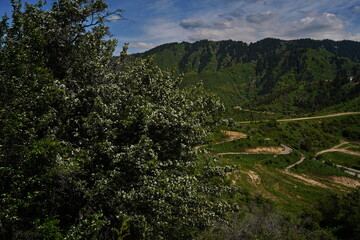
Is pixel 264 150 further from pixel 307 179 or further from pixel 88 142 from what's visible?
pixel 88 142

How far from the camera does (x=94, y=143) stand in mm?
13297

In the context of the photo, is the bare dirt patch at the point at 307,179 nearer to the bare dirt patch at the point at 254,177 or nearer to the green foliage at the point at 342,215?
the bare dirt patch at the point at 254,177

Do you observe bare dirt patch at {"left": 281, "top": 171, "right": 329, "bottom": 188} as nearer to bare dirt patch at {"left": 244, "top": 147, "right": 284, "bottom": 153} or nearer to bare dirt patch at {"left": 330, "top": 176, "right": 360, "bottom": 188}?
bare dirt patch at {"left": 330, "top": 176, "right": 360, "bottom": 188}

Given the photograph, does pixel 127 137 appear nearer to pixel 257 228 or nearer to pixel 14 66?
pixel 14 66

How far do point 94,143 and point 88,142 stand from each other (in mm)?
698

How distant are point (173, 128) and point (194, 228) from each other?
606cm

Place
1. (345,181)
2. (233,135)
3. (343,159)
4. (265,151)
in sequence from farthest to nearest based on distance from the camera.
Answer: (343,159), (233,135), (265,151), (345,181)

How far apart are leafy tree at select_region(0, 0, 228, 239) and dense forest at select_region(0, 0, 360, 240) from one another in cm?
7

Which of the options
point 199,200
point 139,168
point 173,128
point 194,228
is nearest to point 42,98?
point 139,168

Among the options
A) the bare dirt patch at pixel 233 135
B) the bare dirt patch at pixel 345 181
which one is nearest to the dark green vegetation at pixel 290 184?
the bare dirt patch at pixel 345 181

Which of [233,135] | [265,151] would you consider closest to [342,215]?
[265,151]

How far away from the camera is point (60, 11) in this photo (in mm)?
16922

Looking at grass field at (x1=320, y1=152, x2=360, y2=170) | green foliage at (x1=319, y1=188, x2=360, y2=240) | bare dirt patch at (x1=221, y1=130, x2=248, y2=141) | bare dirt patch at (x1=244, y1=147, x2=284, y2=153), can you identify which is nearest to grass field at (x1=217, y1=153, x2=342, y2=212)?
green foliage at (x1=319, y1=188, x2=360, y2=240)

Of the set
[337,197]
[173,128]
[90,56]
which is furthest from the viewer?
[337,197]
